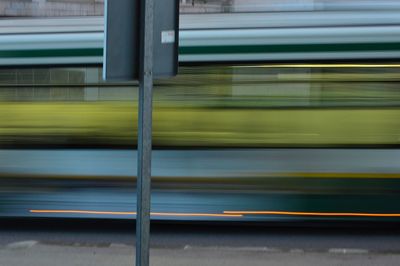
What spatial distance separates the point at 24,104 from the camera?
7613mm

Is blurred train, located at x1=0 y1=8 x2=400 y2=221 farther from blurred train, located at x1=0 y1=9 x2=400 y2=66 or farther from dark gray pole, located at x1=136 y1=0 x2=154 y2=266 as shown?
dark gray pole, located at x1=136 y1=0 x2=154 y2=266

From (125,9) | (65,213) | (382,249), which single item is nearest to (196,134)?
(65,213)

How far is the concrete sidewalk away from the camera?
6.14m

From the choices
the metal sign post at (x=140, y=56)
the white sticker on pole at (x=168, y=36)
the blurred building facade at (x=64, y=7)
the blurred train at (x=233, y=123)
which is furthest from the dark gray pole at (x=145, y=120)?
the blurred building facade at (x=64, y=7)

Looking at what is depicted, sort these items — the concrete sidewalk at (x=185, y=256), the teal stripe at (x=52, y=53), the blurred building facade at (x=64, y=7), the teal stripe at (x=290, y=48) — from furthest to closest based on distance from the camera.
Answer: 1. the blurred building facade at (x=64, y=7)
2. the teal stripe at (x=52, y=53)
3. the teal stripe at (x=290, y=48)
4. the concrete sidewalk at (x=185, y=256)

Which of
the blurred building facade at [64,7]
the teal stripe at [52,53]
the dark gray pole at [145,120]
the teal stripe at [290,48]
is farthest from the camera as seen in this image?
the blurred building facade at [64,7]

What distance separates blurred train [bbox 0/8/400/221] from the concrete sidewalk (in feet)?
2.68

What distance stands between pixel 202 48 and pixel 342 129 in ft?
5.89

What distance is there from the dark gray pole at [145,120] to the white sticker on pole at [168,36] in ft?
0.38

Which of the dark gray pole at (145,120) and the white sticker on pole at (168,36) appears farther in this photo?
the white sticker on pole at (168,36)

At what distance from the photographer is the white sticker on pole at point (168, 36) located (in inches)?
130

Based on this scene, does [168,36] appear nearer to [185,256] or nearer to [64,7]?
[185,256]

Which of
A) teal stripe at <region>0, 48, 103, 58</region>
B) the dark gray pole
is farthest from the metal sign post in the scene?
teal stripe at <region>0, 48, 103, 58</region>

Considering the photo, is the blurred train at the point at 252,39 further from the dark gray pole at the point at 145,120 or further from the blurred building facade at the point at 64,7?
the blurred building facade at the point at 64,7
